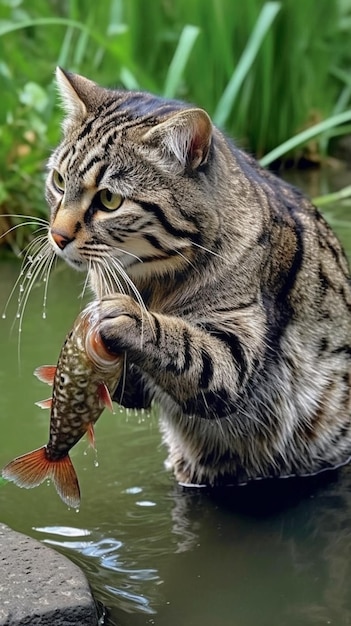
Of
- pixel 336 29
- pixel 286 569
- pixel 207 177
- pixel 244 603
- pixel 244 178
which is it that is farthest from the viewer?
pixel 336 29

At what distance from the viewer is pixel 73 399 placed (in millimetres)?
3250

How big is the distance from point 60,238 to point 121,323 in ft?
1.04

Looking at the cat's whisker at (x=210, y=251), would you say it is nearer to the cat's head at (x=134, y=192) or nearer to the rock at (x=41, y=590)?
the cat's head at (x=134, y=192)

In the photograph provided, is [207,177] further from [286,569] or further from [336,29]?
[336,29]

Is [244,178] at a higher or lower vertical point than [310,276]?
higher

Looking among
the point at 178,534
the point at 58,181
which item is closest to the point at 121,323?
the point at 58,181

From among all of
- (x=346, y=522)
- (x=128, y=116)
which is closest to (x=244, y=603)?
(x=346, y=522)

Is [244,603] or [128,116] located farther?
[128,116]

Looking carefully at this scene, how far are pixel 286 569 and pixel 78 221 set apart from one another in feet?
3.87

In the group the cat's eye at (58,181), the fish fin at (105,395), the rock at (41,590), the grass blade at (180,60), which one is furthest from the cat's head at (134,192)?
the grass blade at (180,60)

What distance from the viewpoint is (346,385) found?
4.15 m

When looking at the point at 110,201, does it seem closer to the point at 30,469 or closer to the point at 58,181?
the point at 58,181

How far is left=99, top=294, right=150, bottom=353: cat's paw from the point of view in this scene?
10.7ft

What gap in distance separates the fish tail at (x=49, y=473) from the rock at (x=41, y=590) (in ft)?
0.71
